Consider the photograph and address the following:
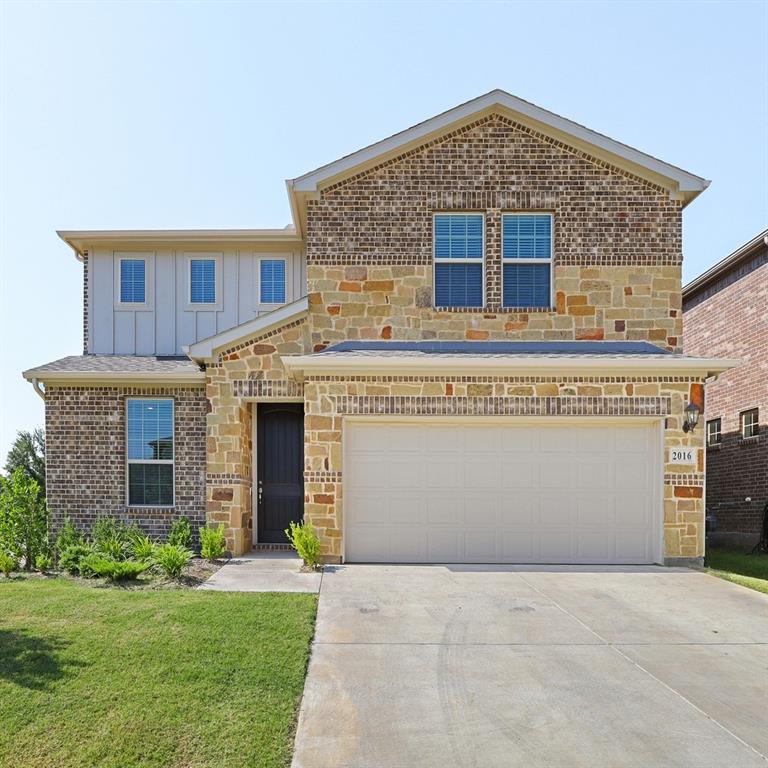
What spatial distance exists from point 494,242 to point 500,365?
242 cm

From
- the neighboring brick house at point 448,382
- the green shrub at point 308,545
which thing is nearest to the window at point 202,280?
the neighboring brick house at point 448,382

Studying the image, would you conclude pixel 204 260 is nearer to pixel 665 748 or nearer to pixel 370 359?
pixel 370 359

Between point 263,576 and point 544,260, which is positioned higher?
point 544,260

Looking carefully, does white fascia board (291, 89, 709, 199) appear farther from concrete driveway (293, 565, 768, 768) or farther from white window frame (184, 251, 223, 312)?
concrete driveway (293, 565, 768, 768)

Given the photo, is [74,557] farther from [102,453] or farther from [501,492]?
[501,492]

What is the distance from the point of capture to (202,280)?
14047mm

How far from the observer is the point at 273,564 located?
34.4 feet

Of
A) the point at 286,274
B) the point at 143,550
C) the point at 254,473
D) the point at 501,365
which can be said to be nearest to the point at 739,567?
the point at 501,365

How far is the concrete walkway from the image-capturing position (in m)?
8.63

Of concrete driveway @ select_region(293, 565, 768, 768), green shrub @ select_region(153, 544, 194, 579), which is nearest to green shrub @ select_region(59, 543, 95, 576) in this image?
green shrub @ select_region(153, 544, 194, 579)

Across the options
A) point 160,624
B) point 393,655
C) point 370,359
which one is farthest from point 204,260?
point 393,655

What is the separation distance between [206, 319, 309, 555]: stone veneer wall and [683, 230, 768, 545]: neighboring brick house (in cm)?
984

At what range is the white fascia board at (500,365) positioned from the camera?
10320mm

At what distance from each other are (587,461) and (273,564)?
529cm
